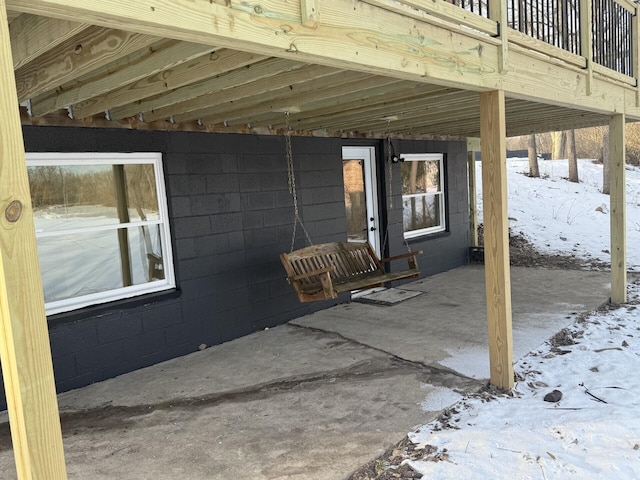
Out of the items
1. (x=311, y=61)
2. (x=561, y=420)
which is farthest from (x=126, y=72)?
(x=561, y=420)

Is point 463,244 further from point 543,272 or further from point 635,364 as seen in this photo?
point 635,364

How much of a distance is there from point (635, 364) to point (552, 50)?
2471 mm

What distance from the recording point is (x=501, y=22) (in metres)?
3.07

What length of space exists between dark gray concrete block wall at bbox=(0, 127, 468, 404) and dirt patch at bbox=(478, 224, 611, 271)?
12.8 feet

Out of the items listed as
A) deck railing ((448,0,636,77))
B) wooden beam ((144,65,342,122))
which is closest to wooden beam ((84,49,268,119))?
wooden beam ((144,65,342,122))

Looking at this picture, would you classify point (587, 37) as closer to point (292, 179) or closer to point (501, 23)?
point (501, 23)

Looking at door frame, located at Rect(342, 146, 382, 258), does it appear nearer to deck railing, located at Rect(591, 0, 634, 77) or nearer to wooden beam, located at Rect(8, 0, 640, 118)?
deck railing, located at Rect(591, 0, 634, 77)

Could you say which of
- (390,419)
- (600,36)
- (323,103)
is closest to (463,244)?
(600,36)

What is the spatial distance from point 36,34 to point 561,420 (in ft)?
10.9

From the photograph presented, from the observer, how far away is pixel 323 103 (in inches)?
149

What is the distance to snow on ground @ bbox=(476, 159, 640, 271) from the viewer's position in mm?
9227

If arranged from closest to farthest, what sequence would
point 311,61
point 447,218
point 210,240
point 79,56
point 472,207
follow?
point 311,61
point 79,56
point 210,240
point 447,218
point 472,207

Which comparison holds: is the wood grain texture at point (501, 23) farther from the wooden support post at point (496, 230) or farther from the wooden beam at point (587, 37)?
the wooden beam at point (587, 37)

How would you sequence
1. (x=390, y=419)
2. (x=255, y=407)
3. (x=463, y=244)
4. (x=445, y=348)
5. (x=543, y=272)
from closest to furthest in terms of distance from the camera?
1. (x=390, y=419)
2. (x=255, y=407)
3. (x=445, y=348)
4. (x=543, y=272)
5. (x=463, y=244)
